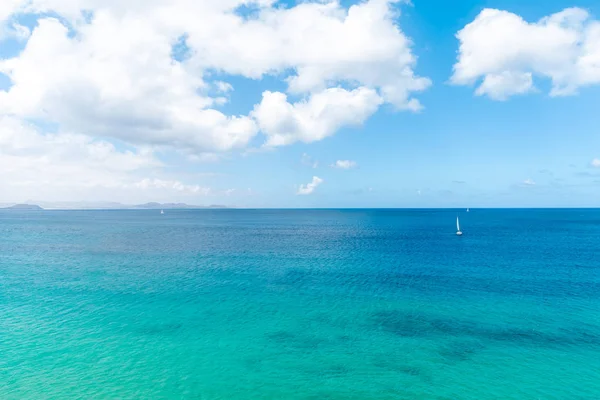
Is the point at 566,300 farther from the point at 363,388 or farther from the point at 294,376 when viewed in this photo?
the point at 294,376

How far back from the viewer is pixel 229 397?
851 inches

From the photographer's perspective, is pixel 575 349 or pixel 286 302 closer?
pixel 575 349

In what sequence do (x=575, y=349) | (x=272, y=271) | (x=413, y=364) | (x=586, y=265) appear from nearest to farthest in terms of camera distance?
(x=413, y=364) < (x=575, y=349) < (x=272, y=271) < (x=586, y=265)

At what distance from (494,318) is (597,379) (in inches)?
459

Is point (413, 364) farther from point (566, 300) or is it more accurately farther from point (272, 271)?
point (272, 271)

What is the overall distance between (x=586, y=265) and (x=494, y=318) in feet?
147

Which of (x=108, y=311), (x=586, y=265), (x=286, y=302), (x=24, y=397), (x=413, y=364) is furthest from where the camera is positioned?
(x=586, y=265)

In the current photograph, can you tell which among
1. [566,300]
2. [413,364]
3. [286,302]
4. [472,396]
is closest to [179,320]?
[286,302]

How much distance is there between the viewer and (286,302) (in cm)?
4081

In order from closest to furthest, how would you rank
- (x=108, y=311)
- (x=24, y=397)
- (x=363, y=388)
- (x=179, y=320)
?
(x=24, y=397) → (x=363, y=388) → (x=179, y=320) → (x=108, y=311)

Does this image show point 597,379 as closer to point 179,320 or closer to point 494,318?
point 494,318

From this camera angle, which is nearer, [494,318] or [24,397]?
[24,397]

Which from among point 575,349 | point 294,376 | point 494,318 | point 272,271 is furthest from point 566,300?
point 272,271

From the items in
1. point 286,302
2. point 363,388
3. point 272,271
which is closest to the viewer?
point 363,388
